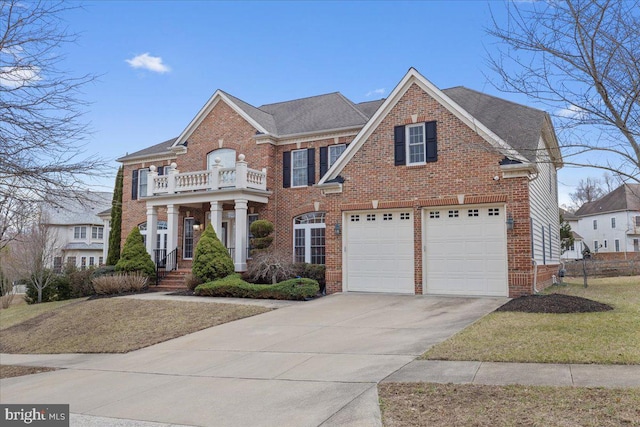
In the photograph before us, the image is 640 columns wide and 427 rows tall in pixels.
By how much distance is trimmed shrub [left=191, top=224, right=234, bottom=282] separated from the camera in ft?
59.7

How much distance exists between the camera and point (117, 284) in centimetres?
1914

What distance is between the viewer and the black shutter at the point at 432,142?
15445 mm

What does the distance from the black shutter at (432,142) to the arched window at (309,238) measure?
22.6ft

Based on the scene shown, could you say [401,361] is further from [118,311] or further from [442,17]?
[118,311]

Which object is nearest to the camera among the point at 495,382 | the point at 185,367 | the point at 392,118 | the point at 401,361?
the point at 495,382

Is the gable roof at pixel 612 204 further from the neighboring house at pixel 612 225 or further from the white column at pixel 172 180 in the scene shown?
the white column at pixel 172 180

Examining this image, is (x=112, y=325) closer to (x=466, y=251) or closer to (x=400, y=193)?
(x=400, y=193)

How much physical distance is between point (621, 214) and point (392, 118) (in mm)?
48445

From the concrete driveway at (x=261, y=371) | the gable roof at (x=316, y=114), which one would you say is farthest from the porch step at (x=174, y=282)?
the concrete driveway at (x=261, y=371)

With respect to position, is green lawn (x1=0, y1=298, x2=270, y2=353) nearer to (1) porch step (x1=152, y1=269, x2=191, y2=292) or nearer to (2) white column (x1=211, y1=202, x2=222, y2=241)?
(1) porch step (x1=152, y1=269, x2=191, y2=292)

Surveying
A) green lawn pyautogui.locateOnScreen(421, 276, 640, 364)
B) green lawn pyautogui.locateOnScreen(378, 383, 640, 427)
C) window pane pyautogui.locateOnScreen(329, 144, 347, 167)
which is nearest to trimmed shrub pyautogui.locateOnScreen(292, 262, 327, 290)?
window pane pyautogui.locateOnScreen(329, 144, 347, 167)

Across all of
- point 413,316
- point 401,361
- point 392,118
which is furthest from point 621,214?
point 401,361

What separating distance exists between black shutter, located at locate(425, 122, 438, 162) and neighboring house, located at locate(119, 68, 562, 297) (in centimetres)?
3

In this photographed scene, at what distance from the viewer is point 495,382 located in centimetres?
591
